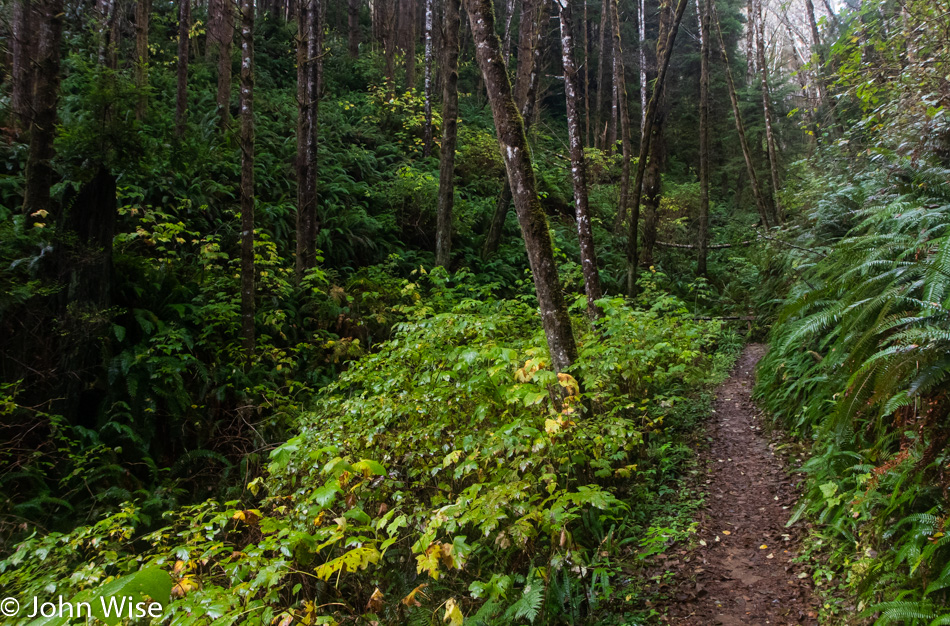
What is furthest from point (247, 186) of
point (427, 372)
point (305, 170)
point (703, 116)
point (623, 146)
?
point (703, 116)

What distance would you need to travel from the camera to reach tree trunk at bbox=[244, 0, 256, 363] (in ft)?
27.3

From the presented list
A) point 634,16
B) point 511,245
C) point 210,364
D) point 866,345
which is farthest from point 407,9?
point 866,345

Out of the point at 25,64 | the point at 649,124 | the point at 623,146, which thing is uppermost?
the point at 623,146

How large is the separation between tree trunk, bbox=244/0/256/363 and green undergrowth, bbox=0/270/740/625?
125 inches

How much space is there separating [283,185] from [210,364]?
572 cm

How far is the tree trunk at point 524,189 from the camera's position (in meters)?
4.71

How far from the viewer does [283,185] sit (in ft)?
40.2

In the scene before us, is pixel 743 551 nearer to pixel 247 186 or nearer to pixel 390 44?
pixel 247 186

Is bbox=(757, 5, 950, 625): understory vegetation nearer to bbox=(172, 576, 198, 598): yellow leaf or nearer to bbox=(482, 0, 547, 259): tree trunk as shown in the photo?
bbox=(172, 576, 198, 598): yellow leaf

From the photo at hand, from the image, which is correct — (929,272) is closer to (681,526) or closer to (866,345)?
(866,345)

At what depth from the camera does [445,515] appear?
132 inches

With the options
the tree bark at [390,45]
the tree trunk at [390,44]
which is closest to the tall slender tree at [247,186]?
the tree bark at [390,45]

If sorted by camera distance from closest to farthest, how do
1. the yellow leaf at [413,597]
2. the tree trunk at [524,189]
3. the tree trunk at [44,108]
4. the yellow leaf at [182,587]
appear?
the yellow leaf at [413,597] → the yellow leaf at [182,587] → the tree trunk at [524,189] → the tree trunk at [44,108]

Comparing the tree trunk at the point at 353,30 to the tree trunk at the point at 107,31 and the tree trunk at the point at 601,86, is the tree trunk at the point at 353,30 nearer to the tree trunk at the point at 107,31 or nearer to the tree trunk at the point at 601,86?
the tree trunk at the point at 107,31
